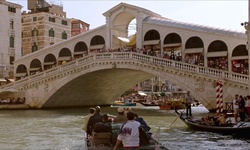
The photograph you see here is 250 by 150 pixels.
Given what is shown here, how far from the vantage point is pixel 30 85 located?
28109mm


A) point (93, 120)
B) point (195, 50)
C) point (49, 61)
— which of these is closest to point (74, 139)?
point (93, 120)

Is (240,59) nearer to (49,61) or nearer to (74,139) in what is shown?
(74,139)

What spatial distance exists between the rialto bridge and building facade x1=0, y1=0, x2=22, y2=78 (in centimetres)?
221

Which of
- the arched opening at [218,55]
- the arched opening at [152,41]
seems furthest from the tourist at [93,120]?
the arched opening at [152,41]

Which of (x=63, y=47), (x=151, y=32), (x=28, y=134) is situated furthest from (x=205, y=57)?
(x=28, y=134)

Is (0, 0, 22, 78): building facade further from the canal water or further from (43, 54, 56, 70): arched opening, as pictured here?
the canal water

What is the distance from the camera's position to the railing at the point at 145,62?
20422mm

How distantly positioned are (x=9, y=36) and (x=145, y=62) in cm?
1500

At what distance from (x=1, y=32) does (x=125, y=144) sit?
2893 centimetres

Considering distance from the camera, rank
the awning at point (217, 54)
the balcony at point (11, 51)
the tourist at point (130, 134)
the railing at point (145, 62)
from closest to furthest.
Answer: the tourist at point (130, 134)
the railing at point (145, 62)
the awning at point (217, 54)
the balcony at point (11, 51)

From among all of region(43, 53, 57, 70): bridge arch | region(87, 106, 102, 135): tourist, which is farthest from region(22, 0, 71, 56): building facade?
region(87, 106, 102, 135): tourist

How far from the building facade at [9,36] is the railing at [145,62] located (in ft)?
18.3

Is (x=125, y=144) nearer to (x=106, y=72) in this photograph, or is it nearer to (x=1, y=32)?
(x=106, y=72)

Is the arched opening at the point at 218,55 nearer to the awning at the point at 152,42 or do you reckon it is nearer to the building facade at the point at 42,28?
the awning at the point at 152,42
